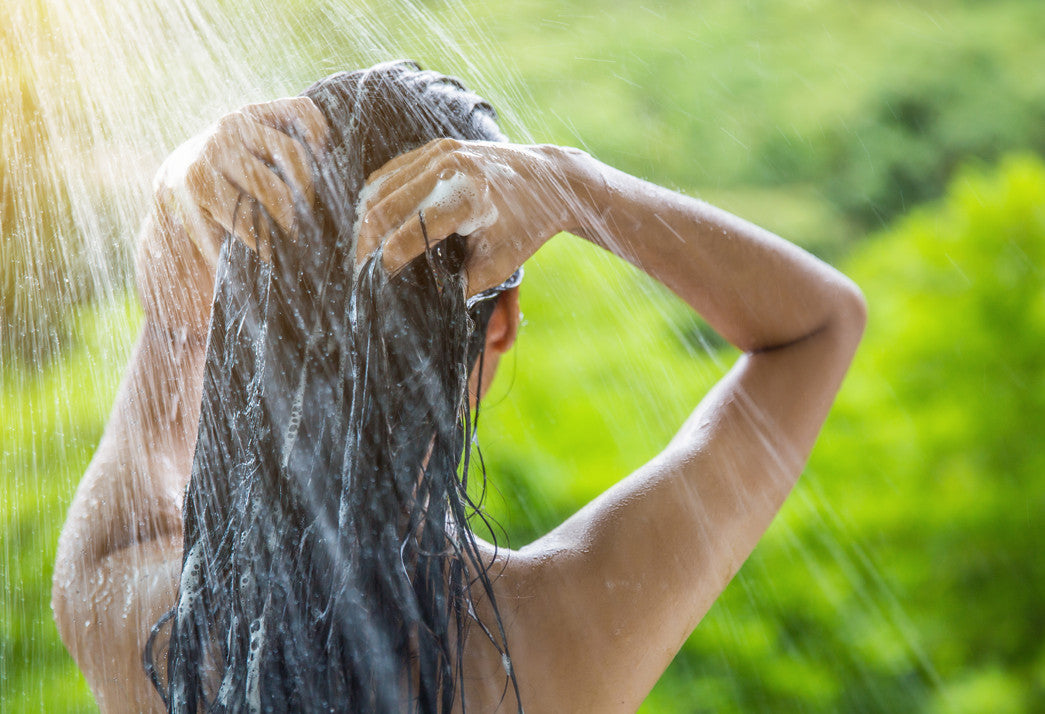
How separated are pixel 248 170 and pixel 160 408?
307 mm

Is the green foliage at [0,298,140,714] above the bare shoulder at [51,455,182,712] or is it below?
below

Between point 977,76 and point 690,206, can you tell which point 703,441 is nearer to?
point 690,206

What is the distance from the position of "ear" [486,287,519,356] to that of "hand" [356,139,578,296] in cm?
15

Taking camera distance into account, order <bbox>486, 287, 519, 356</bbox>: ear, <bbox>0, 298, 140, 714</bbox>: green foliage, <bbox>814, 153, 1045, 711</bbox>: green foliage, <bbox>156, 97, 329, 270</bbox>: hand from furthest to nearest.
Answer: <bbox>0, 298, 140, 714</bbox>: green foliage → <bbox>814, 153, 1045, 711</bbox>: green foliage → <bbox>486, 287, 519, 356</bbox>: ear → <bbox>156, 97, 329, 270</bbox>: hand

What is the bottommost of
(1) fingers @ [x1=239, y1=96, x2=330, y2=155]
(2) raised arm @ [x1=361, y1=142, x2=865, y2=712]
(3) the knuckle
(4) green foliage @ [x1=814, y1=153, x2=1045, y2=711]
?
(4) green foliage @ [x1=814, y1=153, x2=1045, y2=711]

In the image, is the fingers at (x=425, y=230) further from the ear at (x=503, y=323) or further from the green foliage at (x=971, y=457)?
the green foliage at (x=971, y=457)

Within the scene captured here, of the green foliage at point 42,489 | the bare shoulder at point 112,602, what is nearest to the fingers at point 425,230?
the bare shoulder at point 112,602

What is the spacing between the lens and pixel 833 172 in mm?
3539

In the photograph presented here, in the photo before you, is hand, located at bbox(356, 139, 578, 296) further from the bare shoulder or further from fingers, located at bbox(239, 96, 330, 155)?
the bare shoulder

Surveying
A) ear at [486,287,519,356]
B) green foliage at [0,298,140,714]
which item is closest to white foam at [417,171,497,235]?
ear at [486,287,519,356]

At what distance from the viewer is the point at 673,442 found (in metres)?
0.97

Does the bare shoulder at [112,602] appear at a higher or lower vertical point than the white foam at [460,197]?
lower

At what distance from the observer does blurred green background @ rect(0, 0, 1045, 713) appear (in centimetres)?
239

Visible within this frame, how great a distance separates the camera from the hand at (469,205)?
0.72m
